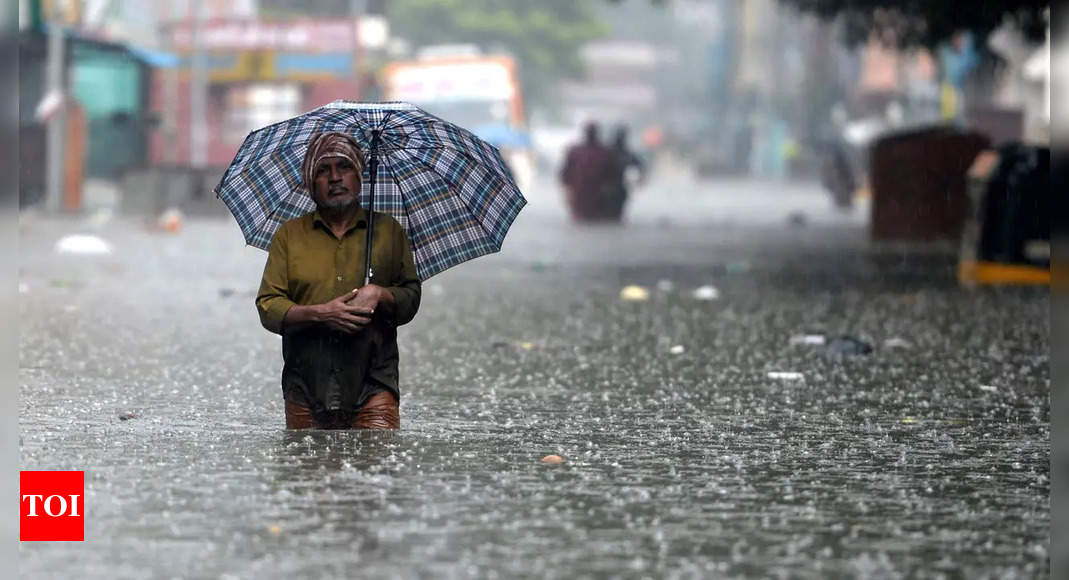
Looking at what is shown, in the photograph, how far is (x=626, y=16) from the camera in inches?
6831

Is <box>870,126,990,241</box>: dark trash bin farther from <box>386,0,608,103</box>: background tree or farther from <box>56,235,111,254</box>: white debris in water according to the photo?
<box>386,0,608,103</box>: background tree

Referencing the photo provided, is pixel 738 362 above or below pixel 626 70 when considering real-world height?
below

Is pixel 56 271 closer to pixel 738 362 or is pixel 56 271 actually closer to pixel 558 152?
pixel 738 362

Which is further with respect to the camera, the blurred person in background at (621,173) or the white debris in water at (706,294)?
the blurred person in background at (621,173)

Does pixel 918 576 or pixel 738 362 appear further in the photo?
pixel 738 362

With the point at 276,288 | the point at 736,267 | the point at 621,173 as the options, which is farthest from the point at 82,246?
the point at 276,288

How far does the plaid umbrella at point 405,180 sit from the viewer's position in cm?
856

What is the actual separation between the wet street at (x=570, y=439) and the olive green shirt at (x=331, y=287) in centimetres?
29

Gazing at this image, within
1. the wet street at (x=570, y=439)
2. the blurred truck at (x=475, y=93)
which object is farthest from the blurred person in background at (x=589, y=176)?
the blurred truck at (x=475, y=93)

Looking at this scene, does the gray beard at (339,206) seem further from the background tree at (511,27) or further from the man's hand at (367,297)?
the background tree at (511,27)

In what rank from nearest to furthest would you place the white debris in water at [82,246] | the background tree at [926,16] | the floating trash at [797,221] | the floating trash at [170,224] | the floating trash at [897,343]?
the floating trash at [897,343], the white debris in water at [82,246], the background tree at [926,16], the floating trash at [170,224], the floating trash at [797,221]

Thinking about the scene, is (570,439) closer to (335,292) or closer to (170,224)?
(335,292)

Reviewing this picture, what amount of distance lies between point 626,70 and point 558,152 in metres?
71.7

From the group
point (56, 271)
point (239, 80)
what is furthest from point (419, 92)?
point (56, 271)
